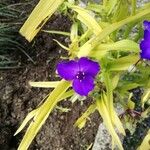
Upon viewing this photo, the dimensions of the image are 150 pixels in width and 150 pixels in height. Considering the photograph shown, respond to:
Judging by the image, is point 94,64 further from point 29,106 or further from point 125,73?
point 29,106

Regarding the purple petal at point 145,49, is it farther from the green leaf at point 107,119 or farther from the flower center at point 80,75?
the green leaf at point 107,119

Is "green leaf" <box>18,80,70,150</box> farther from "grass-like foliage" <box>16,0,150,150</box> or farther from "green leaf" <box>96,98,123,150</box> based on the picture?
"green leaf" <box>96,98,123,150</box>

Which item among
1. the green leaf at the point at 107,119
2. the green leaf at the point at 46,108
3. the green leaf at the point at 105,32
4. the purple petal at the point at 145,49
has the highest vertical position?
the green leaf at the point at 105,32

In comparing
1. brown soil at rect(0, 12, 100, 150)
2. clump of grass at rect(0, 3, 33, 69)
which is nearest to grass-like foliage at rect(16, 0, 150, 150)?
brown soil at rect(0, 12, 100, 150)

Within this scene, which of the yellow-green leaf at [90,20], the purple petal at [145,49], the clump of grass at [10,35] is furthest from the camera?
the clump of grass at [10,35]

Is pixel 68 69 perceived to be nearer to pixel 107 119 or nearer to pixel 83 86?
pixel 83 86

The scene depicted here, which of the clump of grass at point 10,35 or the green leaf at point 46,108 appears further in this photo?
the clump of grass at point 10,35

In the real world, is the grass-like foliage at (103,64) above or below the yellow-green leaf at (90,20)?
below

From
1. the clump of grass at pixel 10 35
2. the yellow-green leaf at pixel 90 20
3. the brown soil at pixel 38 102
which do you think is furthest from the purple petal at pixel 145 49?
the clump of grass at pixel 10 35

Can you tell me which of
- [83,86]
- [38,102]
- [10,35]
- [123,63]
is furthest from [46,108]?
[10,35]
